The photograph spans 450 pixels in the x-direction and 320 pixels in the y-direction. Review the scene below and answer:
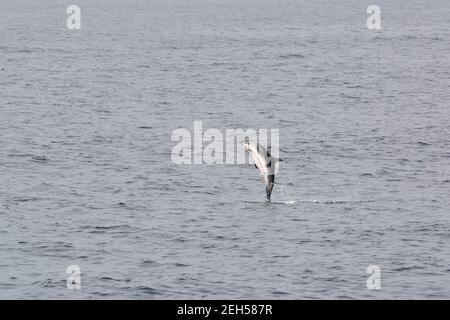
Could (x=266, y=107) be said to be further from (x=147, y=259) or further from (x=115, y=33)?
(x=115, y=33)

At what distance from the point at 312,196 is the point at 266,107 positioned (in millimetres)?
41123

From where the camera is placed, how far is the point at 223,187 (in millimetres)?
64375

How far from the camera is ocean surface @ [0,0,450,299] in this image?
A: 46094 mm

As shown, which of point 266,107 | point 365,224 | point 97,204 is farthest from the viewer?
point 266,107

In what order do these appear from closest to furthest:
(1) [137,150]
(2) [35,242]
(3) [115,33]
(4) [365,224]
Result: (2) [35,242], (4) [365,224], (1) [137,150], (3) [115,33]

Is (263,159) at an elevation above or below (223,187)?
above

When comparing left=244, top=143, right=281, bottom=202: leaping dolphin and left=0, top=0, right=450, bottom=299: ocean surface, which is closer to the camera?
left=0, top=0, right=450, bottom=299: ocean surface

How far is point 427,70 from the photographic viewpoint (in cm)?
13350

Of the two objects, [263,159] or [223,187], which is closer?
[263,159]

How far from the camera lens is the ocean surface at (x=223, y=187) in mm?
46094

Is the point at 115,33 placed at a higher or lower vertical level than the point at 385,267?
higher

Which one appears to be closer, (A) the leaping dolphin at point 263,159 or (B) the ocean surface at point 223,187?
(B) the ocean surface at point 223,187
